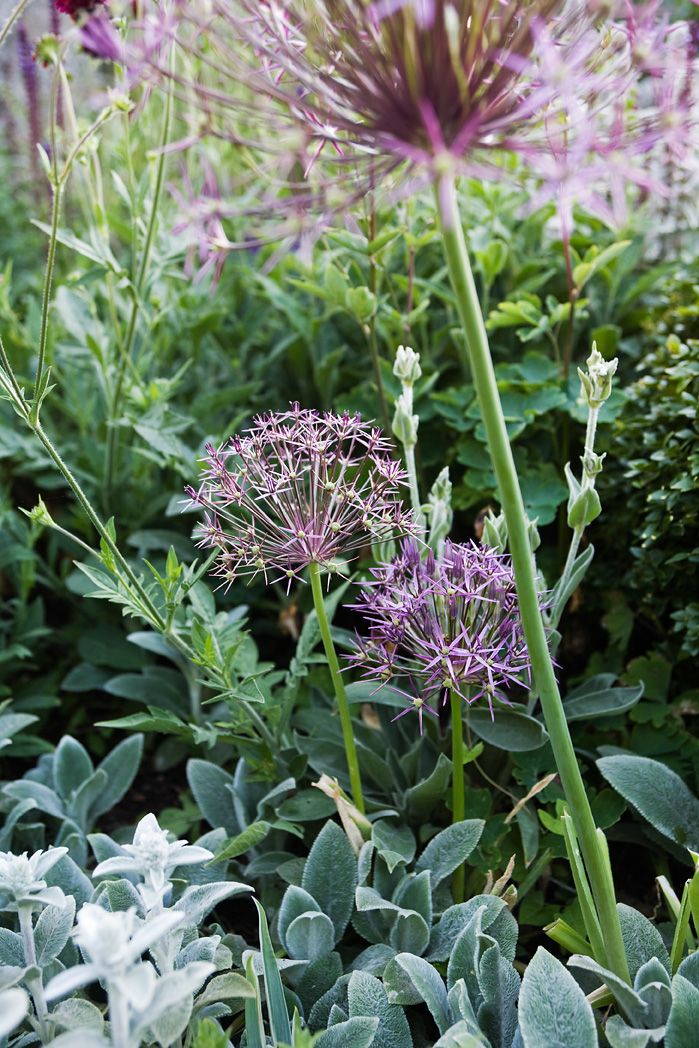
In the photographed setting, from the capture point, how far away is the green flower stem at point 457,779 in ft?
4.23

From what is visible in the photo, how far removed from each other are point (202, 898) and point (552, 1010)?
0.45 metres

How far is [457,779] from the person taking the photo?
1.37 meters

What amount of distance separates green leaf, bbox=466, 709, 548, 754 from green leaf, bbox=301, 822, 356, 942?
26 cm

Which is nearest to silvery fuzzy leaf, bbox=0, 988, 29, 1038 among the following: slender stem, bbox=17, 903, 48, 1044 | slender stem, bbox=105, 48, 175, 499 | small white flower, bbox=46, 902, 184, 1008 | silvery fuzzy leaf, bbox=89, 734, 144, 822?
small white flower, bbox=46, 902, 184, 1008

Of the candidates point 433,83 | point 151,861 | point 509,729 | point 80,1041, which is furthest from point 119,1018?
point 433,83

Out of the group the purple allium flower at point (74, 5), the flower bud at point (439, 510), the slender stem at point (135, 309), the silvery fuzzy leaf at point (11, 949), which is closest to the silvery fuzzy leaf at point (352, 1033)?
the silvery fuzzy leaf at point (11, 949)

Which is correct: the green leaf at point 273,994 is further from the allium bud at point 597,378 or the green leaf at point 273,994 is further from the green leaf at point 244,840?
the allium bud at point 597,378

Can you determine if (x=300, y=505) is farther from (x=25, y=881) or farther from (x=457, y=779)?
(x=25, y=881)

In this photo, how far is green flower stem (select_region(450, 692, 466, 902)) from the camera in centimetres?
129

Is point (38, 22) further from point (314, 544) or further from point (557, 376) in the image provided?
point (314, 544)

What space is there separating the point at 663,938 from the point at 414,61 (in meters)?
1.15

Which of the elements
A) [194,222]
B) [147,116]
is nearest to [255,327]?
[147,116]

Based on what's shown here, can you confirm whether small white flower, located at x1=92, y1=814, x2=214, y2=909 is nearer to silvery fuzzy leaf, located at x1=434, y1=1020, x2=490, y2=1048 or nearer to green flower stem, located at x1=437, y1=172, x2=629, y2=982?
silvery fuzzy leaf, located at x1=434, y1=1020, x2=490, y2=1048

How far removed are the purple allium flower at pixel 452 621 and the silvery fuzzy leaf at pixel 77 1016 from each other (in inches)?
20.3
